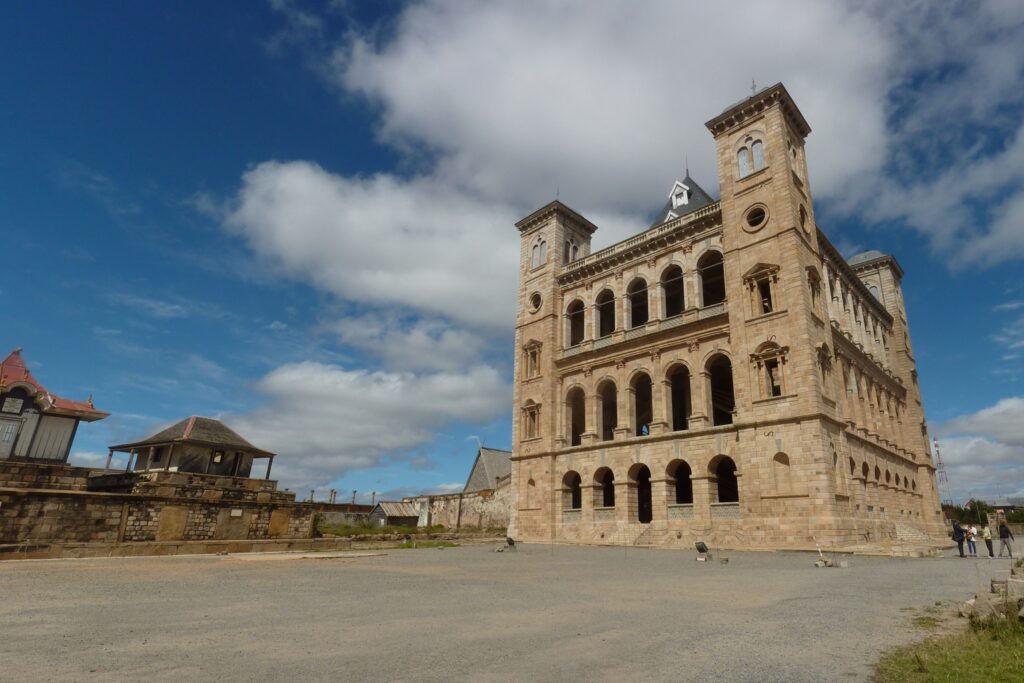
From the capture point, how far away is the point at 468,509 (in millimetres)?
41250

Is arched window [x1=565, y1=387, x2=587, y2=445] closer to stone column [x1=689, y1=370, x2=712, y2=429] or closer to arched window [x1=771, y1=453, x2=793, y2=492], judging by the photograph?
stone column [x1=689, y1=370, x2=712, y2=429]

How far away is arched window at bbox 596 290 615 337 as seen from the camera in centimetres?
3353

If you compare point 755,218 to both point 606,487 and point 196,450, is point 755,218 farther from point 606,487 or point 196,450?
point 196,450

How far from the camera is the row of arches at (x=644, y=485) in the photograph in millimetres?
28250

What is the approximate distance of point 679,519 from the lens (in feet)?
84.0

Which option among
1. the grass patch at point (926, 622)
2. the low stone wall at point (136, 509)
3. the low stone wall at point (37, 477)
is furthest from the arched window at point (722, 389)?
the low stone wall at point (37, 477)

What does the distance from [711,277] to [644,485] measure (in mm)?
12853

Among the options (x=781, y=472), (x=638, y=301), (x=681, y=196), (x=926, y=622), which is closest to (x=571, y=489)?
(x=781, y=472)

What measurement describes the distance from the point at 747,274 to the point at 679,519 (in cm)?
1203

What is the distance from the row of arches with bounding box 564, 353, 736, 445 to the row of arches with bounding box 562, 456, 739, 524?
2.09 meters

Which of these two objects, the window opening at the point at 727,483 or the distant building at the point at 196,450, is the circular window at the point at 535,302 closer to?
the window opening at the point at 727,483

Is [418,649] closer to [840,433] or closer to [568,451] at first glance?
[840,433]

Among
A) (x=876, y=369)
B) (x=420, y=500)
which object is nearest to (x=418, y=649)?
(x=876, y=369)

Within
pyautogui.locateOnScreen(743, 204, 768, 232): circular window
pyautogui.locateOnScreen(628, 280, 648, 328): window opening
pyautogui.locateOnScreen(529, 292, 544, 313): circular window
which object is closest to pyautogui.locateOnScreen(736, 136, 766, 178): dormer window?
pyautogui.locateOnScreen(743, 204, 768, 232): circular window
